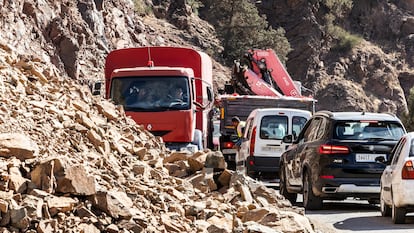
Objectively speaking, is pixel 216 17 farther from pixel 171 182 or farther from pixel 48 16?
pixel 171 182

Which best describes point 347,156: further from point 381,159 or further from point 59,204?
point 59,204

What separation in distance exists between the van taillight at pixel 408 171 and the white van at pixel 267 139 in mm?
9161

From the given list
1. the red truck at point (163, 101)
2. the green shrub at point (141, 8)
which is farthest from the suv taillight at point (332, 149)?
the green shrub at point (141, 8)

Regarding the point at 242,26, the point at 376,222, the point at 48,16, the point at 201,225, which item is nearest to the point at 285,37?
the point at 242,26

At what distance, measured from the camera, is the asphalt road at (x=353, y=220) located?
45.7 ft

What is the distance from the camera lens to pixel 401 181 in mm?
14016

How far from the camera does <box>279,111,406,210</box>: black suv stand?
16.5 metres

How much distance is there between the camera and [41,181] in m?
9.67

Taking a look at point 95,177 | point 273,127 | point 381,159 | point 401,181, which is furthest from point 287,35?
point 95,177

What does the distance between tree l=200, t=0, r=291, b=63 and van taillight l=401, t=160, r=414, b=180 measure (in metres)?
47.5

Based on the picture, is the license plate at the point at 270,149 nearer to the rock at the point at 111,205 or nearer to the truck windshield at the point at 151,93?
the truck windshield at the point at 151,93

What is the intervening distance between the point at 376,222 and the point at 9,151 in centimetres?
686

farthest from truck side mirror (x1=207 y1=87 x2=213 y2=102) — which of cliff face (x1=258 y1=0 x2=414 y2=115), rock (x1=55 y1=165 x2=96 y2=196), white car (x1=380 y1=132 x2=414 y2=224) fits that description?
cliff face (x1=258 y1=0 x2=414 y2=115)

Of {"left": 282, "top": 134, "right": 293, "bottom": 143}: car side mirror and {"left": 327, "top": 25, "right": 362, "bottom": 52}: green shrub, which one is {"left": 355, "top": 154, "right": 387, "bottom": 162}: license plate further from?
{"left": 327, "top": 25, "right": 362, "bottom": 52}: green shrub
